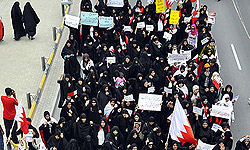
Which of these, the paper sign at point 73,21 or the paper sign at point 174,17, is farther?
the paper sign at point 174,17

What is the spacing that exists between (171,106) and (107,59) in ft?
9.63

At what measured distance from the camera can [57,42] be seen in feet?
69.3

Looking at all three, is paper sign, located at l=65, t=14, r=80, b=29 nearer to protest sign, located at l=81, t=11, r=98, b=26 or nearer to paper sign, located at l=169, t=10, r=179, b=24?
protest sign, located at l=81, t=11, r=98, b=26

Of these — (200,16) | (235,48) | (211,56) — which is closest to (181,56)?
(211,56)

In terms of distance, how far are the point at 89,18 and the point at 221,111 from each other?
6.15 meters

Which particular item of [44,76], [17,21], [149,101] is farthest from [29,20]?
[149,101]

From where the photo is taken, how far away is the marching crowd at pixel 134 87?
14109mm

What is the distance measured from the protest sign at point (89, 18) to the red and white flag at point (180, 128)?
6.46 m

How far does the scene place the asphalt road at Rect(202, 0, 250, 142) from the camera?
57.0 feet

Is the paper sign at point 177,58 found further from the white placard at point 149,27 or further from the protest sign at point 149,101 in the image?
the protest sign at point 149,101

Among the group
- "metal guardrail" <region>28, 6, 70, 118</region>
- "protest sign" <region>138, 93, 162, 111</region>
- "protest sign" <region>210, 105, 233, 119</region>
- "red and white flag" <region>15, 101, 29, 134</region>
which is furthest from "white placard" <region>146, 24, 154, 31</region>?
"red and white flag" <region>15, 101, 29, 134</region>

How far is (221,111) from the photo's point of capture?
1477cm

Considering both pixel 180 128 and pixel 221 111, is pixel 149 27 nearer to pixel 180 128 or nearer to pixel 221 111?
pixel 221 111

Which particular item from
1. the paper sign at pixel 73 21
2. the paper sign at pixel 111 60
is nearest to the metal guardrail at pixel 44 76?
the paper sign at pixel 73 21
